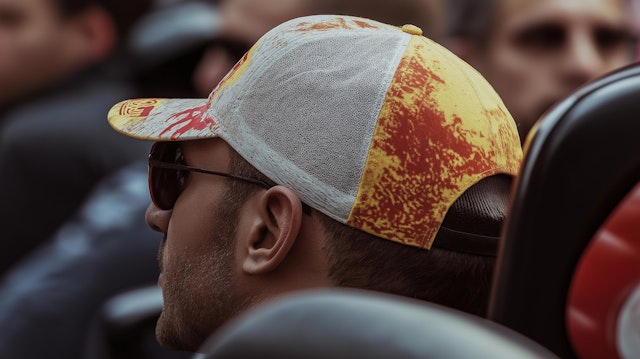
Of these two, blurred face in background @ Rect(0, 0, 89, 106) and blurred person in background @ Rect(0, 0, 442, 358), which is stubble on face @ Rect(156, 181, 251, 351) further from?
blurred face in background @ Rect(0, 0, 89, 106)

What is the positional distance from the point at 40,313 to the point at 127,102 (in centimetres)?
182

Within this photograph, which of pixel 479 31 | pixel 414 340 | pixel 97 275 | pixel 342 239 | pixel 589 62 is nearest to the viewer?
pixel 414 340

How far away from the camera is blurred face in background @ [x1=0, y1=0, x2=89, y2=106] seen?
6281mm

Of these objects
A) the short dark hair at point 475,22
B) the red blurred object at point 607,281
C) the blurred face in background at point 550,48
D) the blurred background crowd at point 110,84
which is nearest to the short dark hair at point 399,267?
the red blurred object at point 607,281

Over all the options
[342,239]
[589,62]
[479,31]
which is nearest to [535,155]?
[342,239]

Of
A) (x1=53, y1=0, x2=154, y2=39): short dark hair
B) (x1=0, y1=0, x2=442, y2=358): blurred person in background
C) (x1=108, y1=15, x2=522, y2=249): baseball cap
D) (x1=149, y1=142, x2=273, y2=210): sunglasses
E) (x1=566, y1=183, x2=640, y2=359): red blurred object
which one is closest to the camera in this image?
(x1=566, y1=183, x2=640, y2=359): red blurred object

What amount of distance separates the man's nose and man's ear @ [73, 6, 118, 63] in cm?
384

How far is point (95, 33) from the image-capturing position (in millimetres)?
6477

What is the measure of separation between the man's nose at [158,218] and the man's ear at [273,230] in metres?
0.27

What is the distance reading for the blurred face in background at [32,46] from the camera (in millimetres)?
6281

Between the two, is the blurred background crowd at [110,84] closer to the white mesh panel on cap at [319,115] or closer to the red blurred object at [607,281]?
the white mesh panel on cap at [319,115]

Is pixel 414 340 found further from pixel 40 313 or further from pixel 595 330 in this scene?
pixel 40 313

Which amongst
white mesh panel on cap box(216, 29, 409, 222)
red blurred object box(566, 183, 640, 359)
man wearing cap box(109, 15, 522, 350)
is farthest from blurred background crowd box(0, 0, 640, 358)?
red blurred object box(566, 183, 640, 359)

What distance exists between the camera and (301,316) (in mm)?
1302
